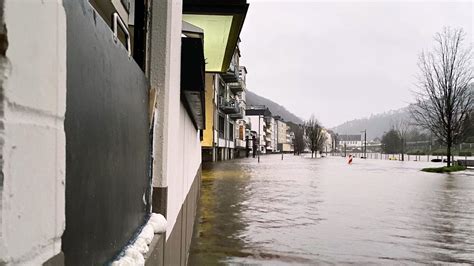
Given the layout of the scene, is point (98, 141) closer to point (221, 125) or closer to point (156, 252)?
point (156, 252)

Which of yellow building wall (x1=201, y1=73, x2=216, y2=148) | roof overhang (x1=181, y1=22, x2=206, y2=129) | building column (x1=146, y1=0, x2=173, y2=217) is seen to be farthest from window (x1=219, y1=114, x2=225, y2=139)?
building column (x1=146, y1=0, x2=173, y2=217)

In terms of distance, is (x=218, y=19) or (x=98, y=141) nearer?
(x=98, y=141)

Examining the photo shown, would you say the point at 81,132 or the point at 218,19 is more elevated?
the point at 218,19

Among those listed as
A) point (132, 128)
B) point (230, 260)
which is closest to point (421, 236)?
point (230, 260)

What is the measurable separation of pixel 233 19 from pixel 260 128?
105 m

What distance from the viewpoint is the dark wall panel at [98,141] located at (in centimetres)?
127

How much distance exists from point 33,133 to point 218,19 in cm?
575

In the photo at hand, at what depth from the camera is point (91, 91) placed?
1487 mm

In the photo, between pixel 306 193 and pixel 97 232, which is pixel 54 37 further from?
pixel 306 193

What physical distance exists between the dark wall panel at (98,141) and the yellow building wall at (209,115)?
38180mm

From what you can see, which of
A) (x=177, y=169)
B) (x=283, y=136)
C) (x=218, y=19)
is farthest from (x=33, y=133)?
(x=283, y=136)

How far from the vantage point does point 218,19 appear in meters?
6.44

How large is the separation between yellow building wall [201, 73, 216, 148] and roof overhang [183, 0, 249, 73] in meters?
31.9

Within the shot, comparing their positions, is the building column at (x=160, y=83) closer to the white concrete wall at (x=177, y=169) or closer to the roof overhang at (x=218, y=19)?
→ the white concrete wall at (x=177, y=169)
